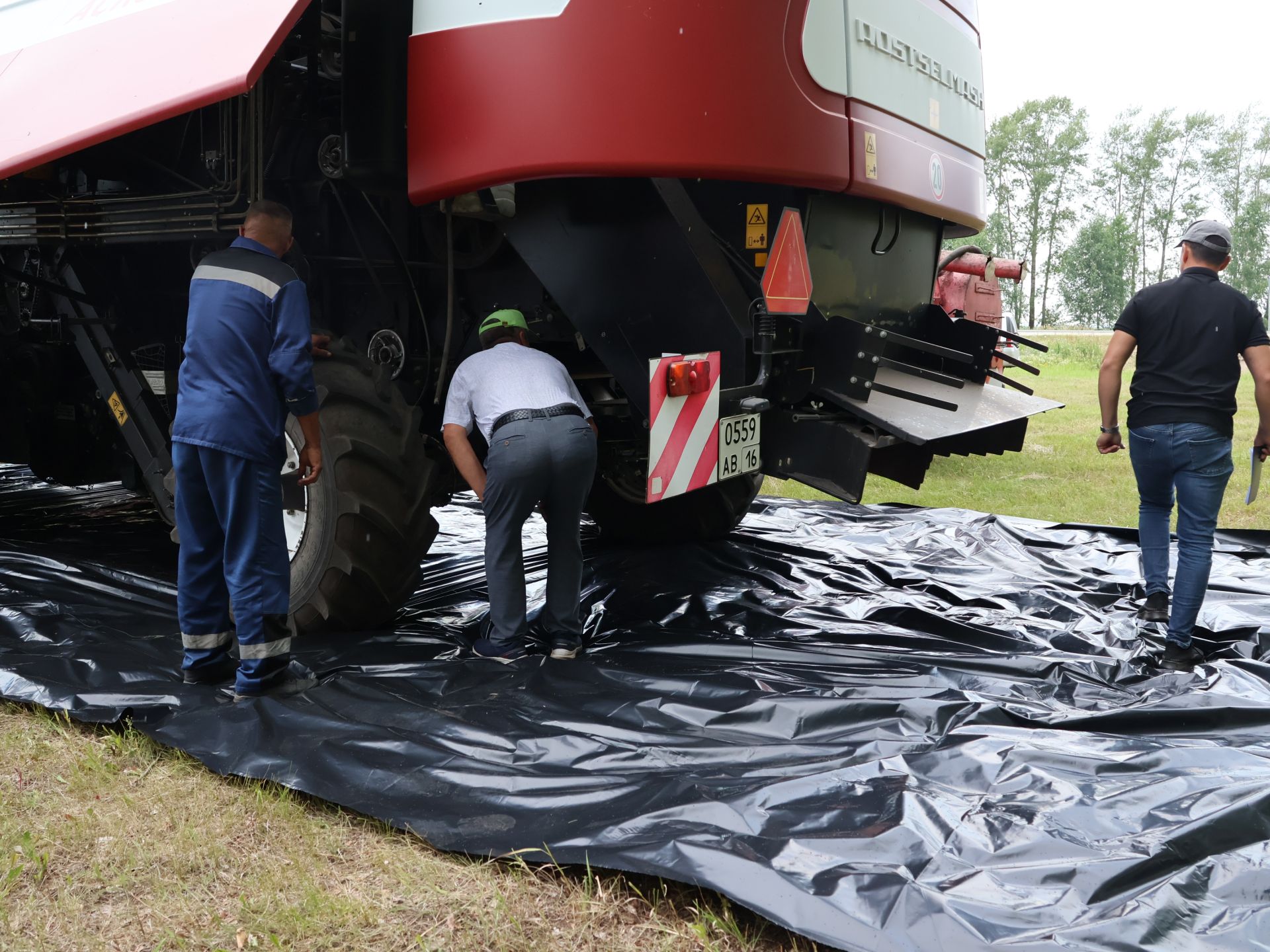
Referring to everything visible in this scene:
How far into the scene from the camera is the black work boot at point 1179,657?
3.93 m

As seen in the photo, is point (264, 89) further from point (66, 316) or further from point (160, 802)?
point (160, 802)

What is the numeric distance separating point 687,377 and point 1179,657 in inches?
81.5

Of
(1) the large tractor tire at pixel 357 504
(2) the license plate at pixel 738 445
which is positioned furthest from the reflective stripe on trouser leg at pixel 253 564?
(2) the license plate at pixel 738 445

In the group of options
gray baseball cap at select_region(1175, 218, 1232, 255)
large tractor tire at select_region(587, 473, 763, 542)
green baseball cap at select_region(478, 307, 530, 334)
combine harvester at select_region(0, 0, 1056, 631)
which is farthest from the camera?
large tractor tire at select_region(587, 473, 763, 542)

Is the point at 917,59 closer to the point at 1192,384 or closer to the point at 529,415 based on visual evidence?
the point at 1192,384

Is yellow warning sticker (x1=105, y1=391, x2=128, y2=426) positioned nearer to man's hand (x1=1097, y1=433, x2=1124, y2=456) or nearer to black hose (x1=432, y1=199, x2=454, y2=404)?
black hose (x1=432, y1=199, x2=454, y2=404)

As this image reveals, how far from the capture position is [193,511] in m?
3.64

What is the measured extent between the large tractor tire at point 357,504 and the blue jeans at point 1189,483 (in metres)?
2.68

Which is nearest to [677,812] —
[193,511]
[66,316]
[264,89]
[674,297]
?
[674,297]

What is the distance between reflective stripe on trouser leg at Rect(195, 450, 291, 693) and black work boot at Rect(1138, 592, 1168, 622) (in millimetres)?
3256

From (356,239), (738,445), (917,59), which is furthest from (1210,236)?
(356,239)

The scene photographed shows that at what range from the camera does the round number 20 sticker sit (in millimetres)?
4305

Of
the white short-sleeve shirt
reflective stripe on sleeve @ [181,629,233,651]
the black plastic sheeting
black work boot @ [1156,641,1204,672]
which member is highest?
the white short-sleeve shirt

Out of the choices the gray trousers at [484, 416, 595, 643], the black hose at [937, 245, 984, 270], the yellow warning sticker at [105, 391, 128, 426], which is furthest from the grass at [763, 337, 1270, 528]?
the yellow warning sticker at [105, 391, 128, 426]
